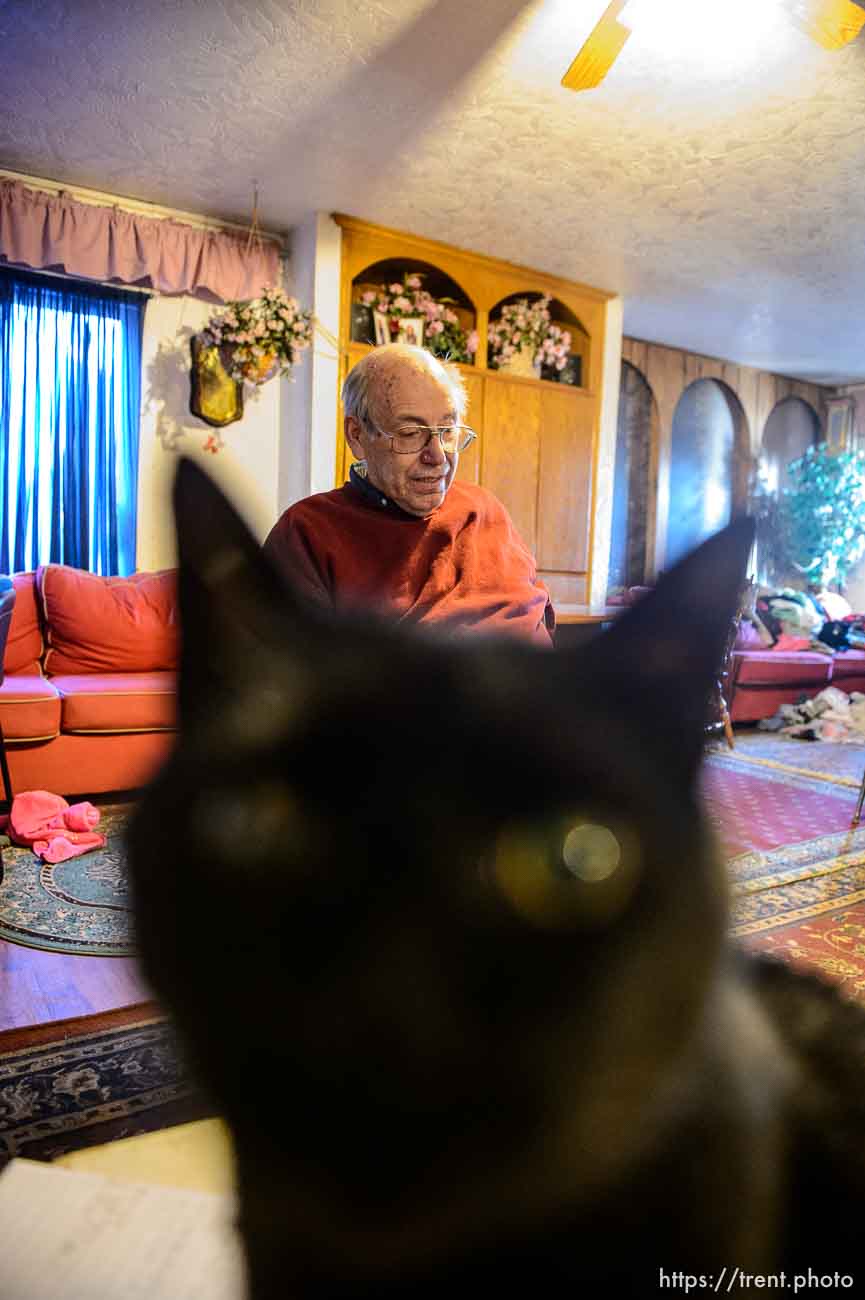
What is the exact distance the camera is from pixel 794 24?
248 centimetres

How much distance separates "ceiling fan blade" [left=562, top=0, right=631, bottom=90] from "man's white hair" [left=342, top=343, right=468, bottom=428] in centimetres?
159

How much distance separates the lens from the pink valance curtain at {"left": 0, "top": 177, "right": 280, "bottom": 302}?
4055 millimetres

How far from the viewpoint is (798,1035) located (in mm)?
484

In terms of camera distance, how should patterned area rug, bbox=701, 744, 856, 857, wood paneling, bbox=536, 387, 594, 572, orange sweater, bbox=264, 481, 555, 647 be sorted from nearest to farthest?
orange sweater, bbox=264, 481, 555, 647
patterned area rug, bbox=701, 744, 856, 857
wood paneling, bbox=536, 387, 594, 572

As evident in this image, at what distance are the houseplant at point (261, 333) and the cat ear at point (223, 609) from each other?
4349 millimetres

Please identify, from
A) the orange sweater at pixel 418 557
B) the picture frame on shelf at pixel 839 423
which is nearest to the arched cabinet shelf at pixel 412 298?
the orange sweater at pixel 418 557

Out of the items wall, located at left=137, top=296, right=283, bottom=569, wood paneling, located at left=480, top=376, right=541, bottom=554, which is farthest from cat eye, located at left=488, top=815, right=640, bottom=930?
wood paneling, located at left=480, top=376, right=541, bottom=554

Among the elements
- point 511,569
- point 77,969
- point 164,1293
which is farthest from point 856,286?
point 164,1293

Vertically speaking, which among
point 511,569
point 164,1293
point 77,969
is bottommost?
point 77,969

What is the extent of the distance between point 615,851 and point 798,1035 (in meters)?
0.22

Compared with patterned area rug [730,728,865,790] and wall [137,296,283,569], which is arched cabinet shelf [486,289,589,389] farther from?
patterned area rug [730,728,865,790]

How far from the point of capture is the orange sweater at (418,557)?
154 cm

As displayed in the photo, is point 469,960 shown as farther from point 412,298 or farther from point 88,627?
point 412,298

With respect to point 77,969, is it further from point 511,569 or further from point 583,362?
point 583,362
